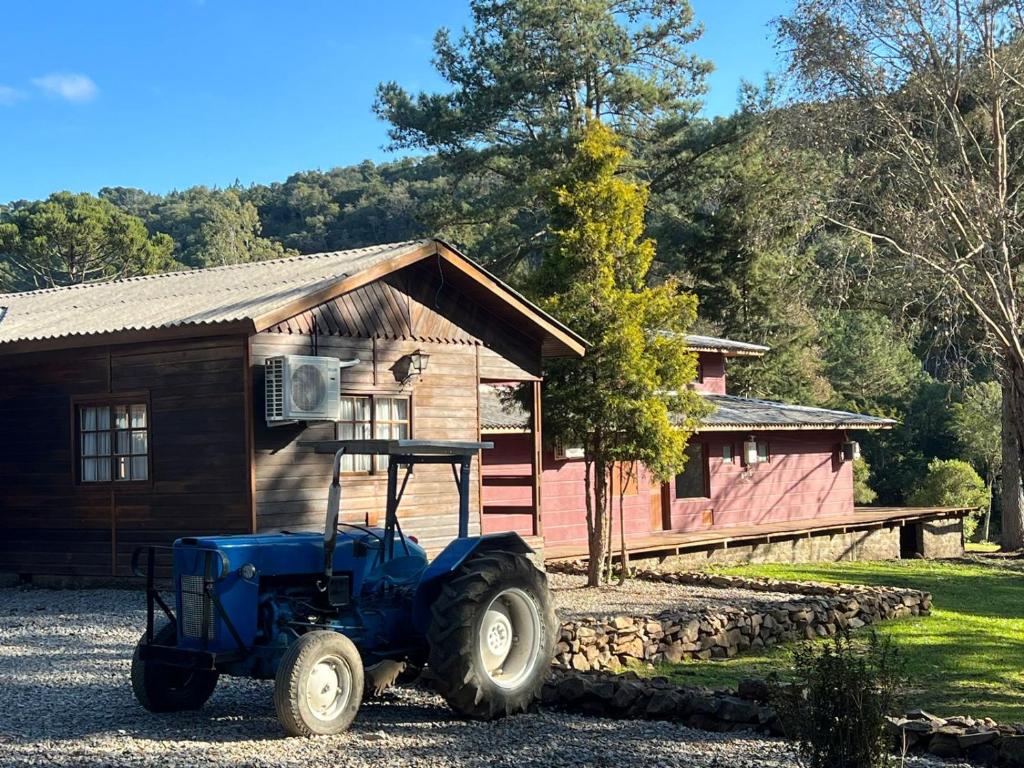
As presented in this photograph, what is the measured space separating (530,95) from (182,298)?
1832 centimetres

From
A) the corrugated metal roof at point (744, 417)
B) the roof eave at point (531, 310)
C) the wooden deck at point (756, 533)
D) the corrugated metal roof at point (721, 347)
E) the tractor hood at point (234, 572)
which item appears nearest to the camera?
the tractor hood at point (234, 572)

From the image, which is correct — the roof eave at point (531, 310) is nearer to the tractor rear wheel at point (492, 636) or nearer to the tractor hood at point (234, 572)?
the tractor rear wheel at point (492, 636)

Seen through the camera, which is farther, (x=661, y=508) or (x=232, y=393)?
(x=661, y=508)

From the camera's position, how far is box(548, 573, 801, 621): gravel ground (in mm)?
13742

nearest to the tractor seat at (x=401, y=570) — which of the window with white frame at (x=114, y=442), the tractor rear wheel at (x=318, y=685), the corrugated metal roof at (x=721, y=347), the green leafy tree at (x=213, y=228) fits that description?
the tractor rear wheel at (x=318, y=685)

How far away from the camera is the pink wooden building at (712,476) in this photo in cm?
1998

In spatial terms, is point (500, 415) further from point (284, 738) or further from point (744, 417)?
point (284, 738)

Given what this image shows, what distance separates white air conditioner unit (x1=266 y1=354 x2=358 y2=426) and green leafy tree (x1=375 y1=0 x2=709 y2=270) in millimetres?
16937

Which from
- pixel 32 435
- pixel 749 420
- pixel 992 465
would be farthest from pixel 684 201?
pixel 32 435

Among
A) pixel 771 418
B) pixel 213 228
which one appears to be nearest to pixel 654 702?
pixel 771 418

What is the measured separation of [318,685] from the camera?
6.81 m

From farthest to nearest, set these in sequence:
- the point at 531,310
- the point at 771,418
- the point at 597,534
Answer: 1. the point at 771,418
2. the point at 597,534
3. the point at 531,310

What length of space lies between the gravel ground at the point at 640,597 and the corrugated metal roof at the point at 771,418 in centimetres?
660

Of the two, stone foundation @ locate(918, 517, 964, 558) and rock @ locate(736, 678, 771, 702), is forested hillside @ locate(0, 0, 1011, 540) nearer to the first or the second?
stone foundation @ locate(918, 517, 964, 558)
